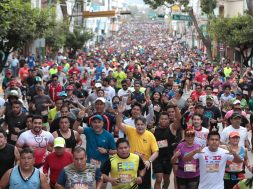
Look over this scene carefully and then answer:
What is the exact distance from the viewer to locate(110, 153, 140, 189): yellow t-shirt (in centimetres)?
855

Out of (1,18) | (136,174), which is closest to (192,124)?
(136,174)

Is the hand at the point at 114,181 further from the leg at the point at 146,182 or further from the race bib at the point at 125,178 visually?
the leg at the point at 146,182

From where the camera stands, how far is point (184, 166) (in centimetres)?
959

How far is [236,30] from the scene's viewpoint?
40.7m

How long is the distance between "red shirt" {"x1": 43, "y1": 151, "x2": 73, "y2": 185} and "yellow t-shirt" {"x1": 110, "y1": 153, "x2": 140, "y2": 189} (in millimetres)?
689

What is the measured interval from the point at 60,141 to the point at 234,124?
3241 millimetres

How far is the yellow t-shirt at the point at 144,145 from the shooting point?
1002 cm

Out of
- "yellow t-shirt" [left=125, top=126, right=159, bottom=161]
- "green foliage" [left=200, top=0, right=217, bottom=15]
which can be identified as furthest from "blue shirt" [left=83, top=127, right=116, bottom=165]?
"green foliage" [left=200, top=0, right=217, bottom=15]

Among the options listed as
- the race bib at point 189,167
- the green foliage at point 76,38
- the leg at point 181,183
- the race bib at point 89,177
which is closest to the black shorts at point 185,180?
the leg at point 181,183

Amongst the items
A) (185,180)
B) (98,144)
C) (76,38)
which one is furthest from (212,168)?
(76,38)

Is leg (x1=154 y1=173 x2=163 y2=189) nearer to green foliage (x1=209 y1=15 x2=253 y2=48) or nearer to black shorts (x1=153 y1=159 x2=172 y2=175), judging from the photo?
black shorts (x1=153 y1=159 x2=172 y2=175)

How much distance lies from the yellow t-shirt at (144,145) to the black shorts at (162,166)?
82cm

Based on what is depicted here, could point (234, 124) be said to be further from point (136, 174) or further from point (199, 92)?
point (199, 92)

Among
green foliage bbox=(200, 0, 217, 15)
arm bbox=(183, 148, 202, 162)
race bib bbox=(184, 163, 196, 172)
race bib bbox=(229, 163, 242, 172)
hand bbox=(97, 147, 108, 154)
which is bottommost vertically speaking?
race bib bbox=(229, 163, 242, 172)
